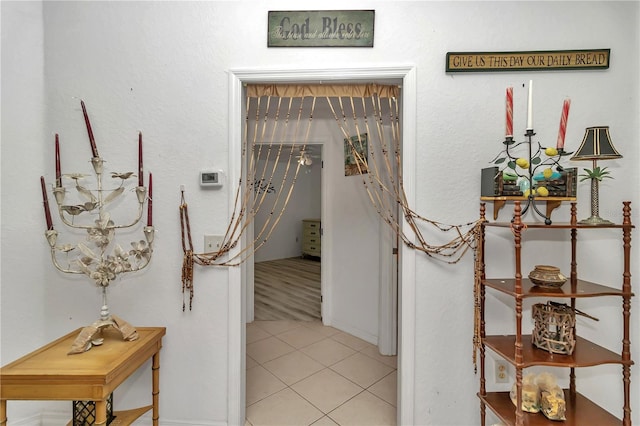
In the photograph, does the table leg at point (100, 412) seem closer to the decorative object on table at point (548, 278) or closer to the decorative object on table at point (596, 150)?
the decorative object on table at point (548, 278)

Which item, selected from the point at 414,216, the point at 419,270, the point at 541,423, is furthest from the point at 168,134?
the point at 541,423

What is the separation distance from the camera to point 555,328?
1.25 m

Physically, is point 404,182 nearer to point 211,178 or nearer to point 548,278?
point 548,278

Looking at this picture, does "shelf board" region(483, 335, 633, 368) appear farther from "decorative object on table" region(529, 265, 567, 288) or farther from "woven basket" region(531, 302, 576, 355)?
"decorative object on table" region(529, 265, 567, 288)

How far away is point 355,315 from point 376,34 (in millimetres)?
2458

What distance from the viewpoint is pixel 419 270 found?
152cm

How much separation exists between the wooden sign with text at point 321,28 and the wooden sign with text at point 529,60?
49 cm

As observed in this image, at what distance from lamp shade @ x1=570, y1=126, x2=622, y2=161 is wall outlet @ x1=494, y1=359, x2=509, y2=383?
1.12m

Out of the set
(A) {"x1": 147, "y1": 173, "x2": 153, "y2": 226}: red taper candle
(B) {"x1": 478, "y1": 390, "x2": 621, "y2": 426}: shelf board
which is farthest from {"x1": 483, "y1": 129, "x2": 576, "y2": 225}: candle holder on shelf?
(A) {"x1": 147, "y1": 173, "x2": 153, "y2": 226}: red taper candle

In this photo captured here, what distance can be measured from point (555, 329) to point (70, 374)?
209 cm

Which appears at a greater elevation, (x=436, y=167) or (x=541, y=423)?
(x=436, y=167)

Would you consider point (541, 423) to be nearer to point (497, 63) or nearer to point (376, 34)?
point (497, 63)

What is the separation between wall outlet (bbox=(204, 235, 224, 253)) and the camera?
155cm

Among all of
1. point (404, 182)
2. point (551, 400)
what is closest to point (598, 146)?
point (404, 182)
